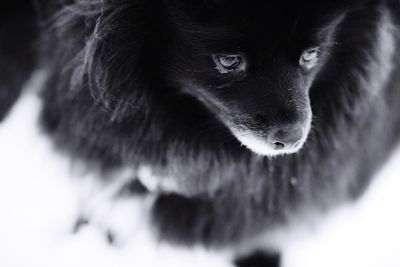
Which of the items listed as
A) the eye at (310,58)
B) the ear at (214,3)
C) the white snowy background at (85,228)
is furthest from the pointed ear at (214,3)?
the white snowy background at (85,228)

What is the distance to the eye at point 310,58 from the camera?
1661 mm

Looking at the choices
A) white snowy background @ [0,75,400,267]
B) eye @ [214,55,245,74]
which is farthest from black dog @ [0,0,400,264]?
white snowy background @ [0,75,400,267]

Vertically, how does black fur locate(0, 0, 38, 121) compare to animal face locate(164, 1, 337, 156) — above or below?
below

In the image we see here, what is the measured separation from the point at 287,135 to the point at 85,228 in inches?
43.1

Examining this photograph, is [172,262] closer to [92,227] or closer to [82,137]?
[92,227]

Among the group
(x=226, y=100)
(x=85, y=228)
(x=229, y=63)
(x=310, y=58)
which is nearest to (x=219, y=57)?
(x=229, y=63)

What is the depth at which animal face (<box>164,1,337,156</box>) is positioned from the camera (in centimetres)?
150

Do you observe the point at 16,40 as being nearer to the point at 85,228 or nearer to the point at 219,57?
the point at 85,228

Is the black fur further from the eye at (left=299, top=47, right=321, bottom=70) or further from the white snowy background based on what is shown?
the eye at (left=299, top=47, right=321, bottom=70)

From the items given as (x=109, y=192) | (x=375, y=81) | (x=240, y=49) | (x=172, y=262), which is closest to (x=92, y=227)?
(x=109, y=192)

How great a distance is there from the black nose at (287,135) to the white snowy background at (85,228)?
77 centimetres

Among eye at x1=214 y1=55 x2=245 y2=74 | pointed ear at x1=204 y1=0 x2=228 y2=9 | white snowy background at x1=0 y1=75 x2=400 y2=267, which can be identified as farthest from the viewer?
white snowy background at x1=0 y1=75 x2=400 y2=267

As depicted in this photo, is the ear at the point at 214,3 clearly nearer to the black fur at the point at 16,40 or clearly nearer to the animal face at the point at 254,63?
the animal face at the point at 254,63

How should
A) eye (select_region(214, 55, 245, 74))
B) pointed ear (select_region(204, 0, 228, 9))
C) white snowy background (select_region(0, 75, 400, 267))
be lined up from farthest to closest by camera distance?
1. white snowy background (select_region(0, 75, 400, 267))
2. eye (select_region(214, 55, 245, 74))
3. pointed ear (select_region(204, 0, 228, 9))
